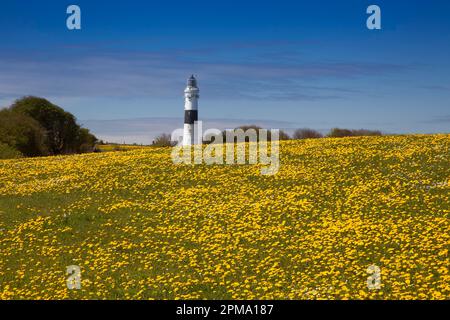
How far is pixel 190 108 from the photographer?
5969 centimetres

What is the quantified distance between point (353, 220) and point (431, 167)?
10.1m

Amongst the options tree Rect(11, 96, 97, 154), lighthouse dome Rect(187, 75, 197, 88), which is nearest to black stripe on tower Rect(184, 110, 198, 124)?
lighthouse dome Rect(187, 75, 197, 88)

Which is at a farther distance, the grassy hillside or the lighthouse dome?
the lighthouse dome

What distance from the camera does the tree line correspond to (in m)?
63.7

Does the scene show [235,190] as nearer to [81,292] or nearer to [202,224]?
[202,224]

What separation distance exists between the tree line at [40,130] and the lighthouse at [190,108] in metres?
20.1

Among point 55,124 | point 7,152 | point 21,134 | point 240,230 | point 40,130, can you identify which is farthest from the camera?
point 55,124

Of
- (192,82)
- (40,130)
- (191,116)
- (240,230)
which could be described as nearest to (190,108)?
(191,116)

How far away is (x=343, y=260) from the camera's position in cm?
1620

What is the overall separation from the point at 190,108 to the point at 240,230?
4058 cm

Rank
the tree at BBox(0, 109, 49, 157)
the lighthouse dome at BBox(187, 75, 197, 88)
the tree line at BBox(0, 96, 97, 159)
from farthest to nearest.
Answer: the tree line at BBox(0, 96, 97, 159)
the tree at BBox(0, 109, 49, 157)
the lighthouse dome at BBox(187, 75, 197, 88)

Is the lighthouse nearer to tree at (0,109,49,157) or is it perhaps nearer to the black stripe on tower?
the black stripe on tower

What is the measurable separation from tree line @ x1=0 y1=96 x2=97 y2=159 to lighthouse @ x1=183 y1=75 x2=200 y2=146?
20094 mm

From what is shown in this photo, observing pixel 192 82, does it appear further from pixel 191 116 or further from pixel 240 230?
pixel 240 230
